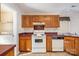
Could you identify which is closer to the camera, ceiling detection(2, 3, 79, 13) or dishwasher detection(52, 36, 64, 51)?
ceiling detection(2, 3, 79, 13)

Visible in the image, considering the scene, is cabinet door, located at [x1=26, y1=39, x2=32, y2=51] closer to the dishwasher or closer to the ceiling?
the dishwasher

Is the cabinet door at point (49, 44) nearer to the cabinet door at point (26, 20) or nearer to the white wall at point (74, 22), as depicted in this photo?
the cabinet door at point (26, 20)

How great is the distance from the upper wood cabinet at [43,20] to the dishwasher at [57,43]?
759 millimetres

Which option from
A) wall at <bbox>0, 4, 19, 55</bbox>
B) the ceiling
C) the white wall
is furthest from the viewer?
the white wall

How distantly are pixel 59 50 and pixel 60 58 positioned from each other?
5.78 metres

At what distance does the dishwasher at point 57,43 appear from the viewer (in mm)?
7387

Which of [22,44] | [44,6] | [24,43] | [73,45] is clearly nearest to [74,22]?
[73,45]

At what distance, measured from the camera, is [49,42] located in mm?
7496

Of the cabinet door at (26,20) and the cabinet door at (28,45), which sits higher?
the cabinet door at (26,20)

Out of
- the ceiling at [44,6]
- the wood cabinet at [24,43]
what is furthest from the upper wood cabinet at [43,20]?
the ceiling at [44,6]

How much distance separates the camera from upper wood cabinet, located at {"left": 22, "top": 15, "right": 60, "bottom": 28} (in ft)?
25.7

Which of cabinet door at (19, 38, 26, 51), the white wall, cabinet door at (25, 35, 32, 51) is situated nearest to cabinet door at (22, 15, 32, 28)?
cabinet door at (25, 35, 32, 51)

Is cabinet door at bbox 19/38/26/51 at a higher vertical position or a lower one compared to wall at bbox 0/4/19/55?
lower

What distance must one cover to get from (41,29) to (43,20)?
0.46 meters
